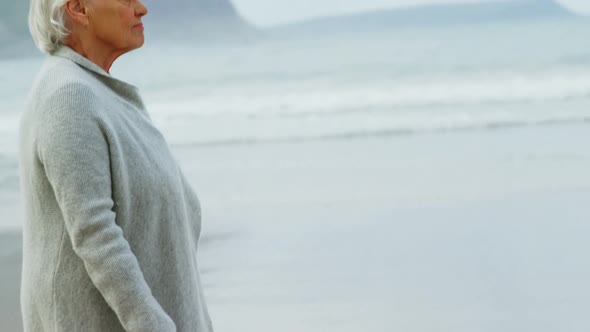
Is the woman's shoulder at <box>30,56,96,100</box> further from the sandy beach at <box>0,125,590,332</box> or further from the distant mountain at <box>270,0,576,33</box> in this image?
the distant mountain at <box>270,0,576,33</box>

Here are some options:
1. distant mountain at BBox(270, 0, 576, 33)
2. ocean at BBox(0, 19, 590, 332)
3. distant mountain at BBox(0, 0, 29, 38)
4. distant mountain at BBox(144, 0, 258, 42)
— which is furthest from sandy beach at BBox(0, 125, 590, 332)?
distant mountain at BBox(144, 0, 258, 42)

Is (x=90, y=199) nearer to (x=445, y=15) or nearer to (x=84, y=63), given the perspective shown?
(x=84, y=63)

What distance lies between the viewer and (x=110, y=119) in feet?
3.50

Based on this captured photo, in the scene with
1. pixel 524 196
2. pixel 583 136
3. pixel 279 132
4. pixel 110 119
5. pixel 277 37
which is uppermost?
pixel 110 119

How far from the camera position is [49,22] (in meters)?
1.11

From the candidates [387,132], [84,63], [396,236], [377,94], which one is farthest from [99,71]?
[377,94]

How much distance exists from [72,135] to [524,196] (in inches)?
115

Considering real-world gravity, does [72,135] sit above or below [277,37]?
above

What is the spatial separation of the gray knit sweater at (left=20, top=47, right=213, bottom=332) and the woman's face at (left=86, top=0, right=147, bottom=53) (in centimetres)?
4

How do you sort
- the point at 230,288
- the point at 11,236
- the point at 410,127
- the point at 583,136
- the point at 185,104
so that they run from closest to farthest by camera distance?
the point at 230,288 < the point at 11,236 < the point at 583,136 < the point at 410,127 < the point at 185,104

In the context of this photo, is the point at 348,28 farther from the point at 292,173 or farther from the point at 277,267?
the point at 277,267

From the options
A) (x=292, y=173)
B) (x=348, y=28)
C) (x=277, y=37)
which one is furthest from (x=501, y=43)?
(x=292, y=173)

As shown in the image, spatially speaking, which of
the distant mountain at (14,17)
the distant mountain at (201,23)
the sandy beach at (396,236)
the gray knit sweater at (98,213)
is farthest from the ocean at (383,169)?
the gray knit sweater at (98,213)

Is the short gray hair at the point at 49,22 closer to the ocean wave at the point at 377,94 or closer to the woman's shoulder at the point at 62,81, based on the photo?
the woman's shoulder at the point at 62,81
